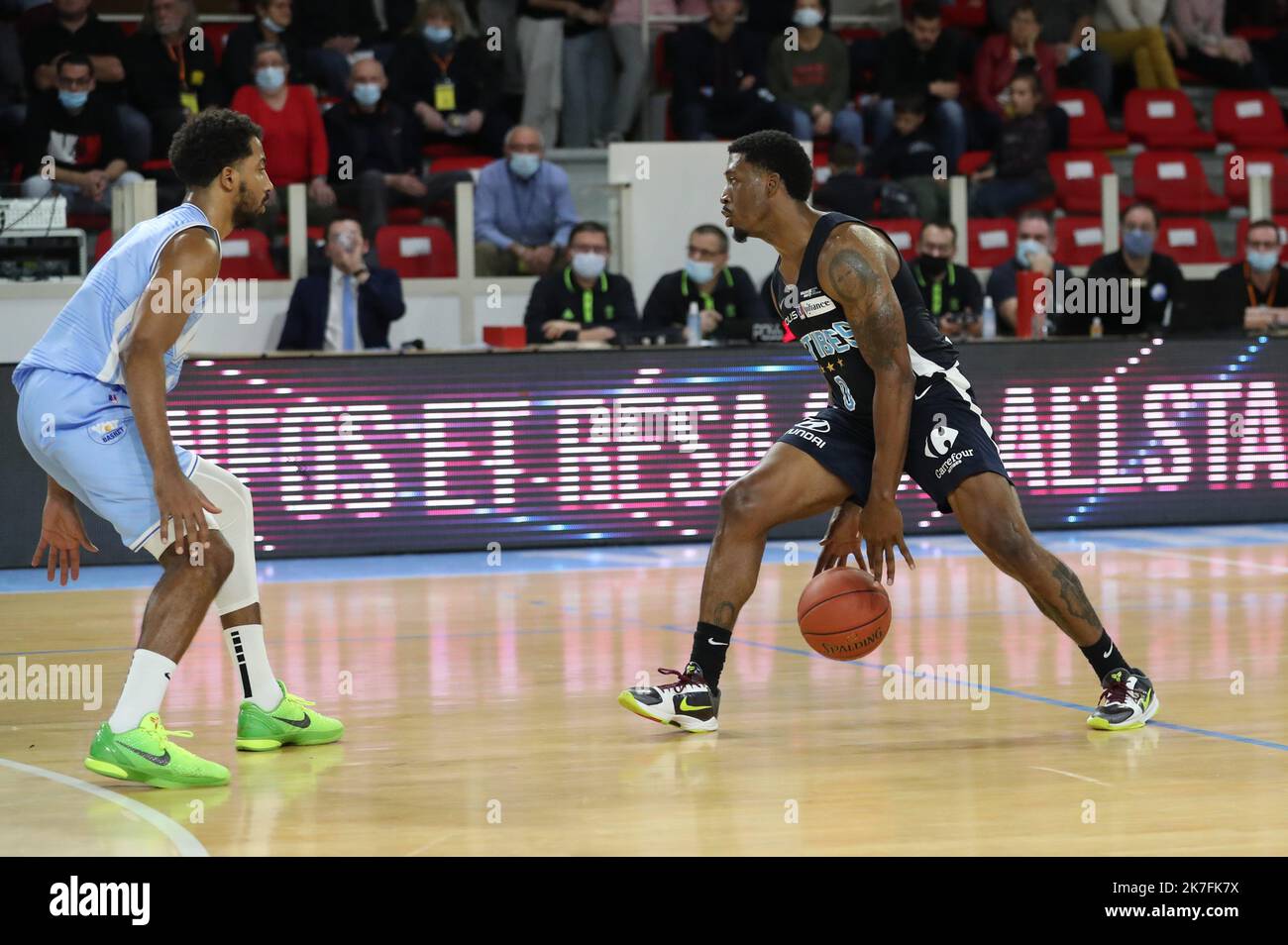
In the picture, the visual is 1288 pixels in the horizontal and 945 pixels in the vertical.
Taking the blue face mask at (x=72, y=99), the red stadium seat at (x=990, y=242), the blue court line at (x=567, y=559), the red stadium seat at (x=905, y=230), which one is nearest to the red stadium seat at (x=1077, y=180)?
the red stadium seat at (x=990, y=242)

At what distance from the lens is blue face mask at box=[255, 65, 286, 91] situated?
13945mm

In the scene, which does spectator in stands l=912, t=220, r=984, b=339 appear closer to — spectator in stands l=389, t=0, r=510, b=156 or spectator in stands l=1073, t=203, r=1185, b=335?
spectator in stands l=1073, t=203, r=1185, b=335

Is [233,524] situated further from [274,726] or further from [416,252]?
[416,252]

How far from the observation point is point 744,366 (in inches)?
465

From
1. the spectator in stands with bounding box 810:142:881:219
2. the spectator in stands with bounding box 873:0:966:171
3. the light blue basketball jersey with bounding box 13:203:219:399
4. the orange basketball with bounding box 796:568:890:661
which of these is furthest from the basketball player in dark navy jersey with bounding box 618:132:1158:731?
the spectator in stands with bounding box 873:0:966:171

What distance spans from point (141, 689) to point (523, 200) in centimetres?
878

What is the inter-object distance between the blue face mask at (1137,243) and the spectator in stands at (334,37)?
248 inches

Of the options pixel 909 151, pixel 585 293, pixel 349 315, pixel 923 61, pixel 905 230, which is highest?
pixel 923 61

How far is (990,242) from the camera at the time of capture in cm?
1446

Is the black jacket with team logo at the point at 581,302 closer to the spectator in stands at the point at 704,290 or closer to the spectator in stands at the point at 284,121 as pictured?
the spectator in stands at the point at 704,290

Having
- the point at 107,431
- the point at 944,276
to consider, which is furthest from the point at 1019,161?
the point at 107,431

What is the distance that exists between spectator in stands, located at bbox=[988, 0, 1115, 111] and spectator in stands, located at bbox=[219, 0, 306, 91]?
6527mm

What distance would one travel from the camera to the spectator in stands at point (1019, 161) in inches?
608
